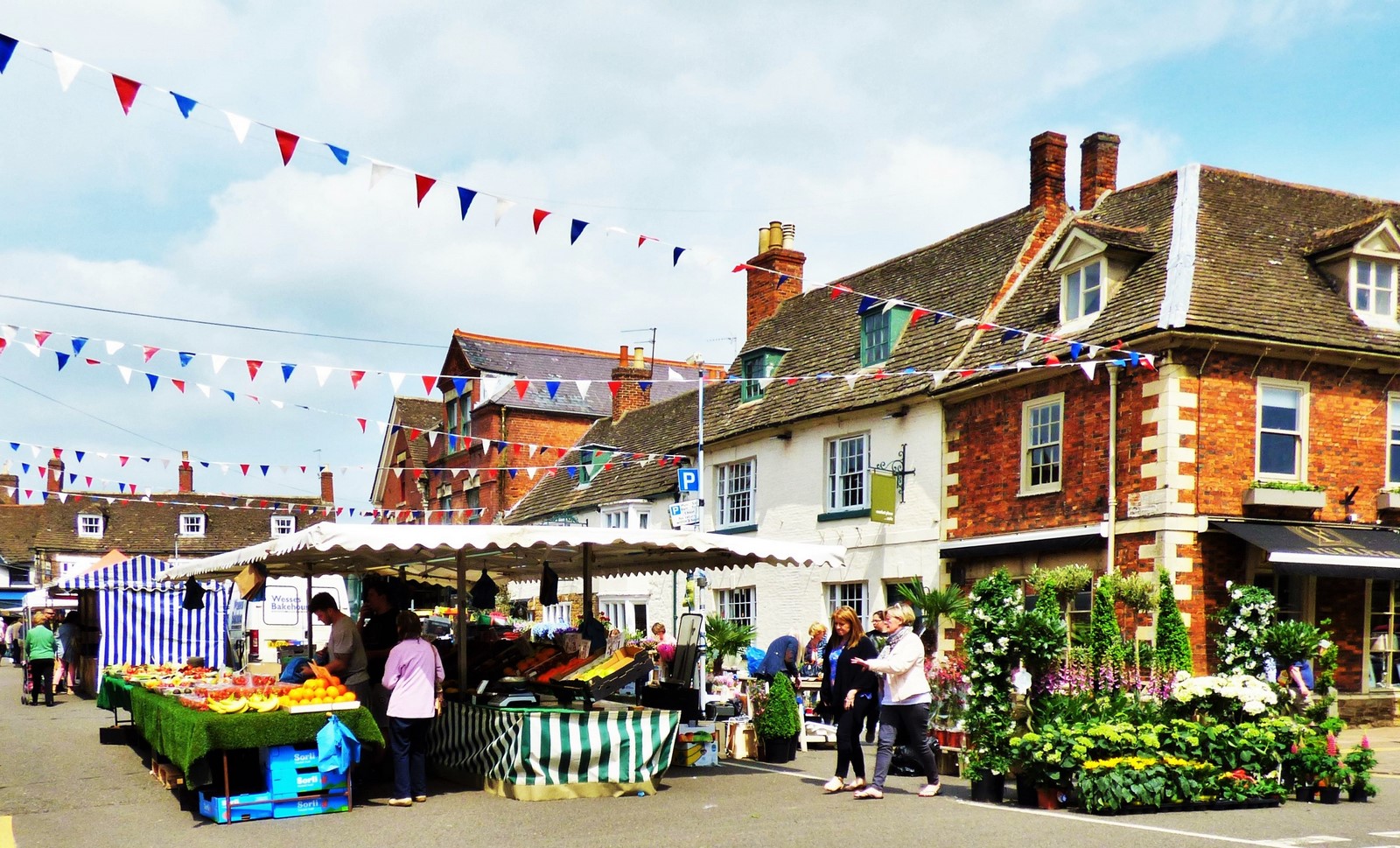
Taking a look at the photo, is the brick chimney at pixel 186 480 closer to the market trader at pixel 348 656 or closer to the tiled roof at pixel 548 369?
the tiled roof at pixel 548 369

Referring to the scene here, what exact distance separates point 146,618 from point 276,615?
170 inches

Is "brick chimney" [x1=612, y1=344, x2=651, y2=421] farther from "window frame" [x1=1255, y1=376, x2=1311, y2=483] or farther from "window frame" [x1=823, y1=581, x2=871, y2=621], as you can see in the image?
"window frame" [x1=1255, y1=376, x2=1311, y2=483]

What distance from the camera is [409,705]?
1084 cm

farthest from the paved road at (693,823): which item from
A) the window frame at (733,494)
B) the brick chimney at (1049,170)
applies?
the window frame at (733,494)

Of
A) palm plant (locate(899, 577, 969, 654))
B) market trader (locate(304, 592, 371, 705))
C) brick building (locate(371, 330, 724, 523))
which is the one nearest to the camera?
market trader (locate(304, 592, 371, 705))

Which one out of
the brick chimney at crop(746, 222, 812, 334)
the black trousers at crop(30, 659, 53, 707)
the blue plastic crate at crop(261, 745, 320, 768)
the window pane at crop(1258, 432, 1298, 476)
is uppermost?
the brick chimney at crop(746, 222, 812, 334)

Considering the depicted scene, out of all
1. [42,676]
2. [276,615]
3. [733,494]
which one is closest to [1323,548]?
[733,494]

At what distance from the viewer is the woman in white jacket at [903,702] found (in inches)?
435

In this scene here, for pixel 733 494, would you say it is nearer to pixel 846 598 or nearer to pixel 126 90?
pixel 846 598

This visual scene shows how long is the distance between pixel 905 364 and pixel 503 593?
1764 centimetres

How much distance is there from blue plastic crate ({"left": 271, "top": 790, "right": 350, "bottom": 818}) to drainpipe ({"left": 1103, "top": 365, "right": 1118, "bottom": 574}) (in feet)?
37.6

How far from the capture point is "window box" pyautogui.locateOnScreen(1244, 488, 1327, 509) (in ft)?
58.3

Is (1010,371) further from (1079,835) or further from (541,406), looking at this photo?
(541,406)

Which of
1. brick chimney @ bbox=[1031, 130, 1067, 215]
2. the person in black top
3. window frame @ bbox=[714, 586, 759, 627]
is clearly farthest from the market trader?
brick chimney @ bbox=[1031, 130, 1067, 215]
